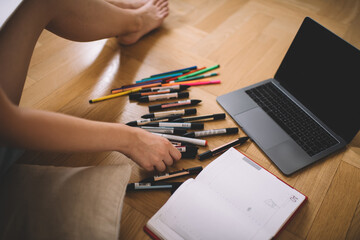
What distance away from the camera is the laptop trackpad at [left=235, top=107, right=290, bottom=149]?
0.75 metres

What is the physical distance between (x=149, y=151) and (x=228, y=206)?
23 centimetres

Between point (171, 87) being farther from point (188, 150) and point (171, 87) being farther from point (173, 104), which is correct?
point (188, 150)

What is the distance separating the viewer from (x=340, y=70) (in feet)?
2.22

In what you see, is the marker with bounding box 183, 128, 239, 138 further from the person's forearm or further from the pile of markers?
the person's forearm

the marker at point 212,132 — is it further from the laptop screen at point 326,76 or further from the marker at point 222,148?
the laptop screen at point 326,76

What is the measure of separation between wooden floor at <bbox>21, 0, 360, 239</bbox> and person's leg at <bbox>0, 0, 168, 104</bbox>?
8 centimetres

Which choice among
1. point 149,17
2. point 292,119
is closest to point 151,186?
point 292,119

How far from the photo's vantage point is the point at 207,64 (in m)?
1.01

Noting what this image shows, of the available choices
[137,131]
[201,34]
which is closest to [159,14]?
[201,34]

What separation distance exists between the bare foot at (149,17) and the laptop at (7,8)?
507mm

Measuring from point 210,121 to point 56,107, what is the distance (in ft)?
1.70

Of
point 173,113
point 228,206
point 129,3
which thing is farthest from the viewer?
point 129,3

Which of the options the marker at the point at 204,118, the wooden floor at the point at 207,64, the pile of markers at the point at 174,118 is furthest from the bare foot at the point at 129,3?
the marker at the point at 204,118

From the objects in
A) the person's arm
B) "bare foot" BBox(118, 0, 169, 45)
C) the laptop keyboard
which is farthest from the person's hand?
"bare foot" BBox(118, 0, 169, 45)
